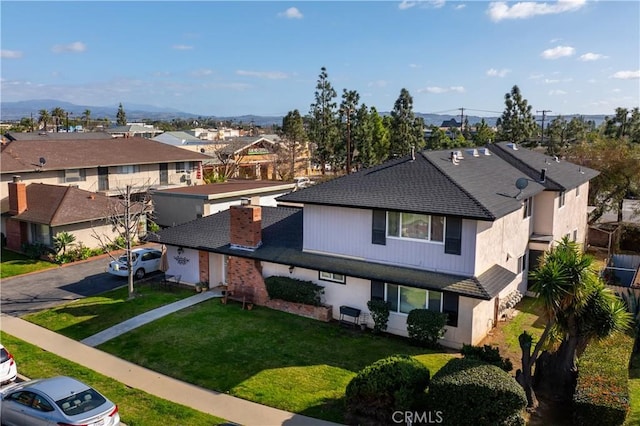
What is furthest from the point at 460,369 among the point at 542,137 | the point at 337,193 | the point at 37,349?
the point at 542,137

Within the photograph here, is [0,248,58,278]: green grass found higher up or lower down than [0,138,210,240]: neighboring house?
lower down

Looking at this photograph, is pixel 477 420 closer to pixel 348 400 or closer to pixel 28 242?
pixel 348 400

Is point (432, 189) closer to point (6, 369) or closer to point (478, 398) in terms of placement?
point (478, 398)

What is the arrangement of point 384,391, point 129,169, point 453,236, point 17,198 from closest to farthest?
point 384,391, point 453,236, point 17,198, point 129,169

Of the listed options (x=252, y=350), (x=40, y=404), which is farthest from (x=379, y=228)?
(x=40, y=404)

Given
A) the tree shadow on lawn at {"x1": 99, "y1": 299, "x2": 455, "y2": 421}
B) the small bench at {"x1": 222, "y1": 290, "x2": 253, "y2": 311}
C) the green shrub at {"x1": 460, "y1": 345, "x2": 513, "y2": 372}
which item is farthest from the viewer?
the small bench at {"x1": 222, "y1": 290, "x2": 253, "y2": 311}

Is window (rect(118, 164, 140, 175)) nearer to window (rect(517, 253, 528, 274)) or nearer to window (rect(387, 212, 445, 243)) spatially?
window (rect(387, 212, 445, 243))

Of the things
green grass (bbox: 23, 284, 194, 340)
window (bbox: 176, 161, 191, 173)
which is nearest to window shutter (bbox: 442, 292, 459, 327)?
green grass (bbox: 23, 284, 194, 340)
